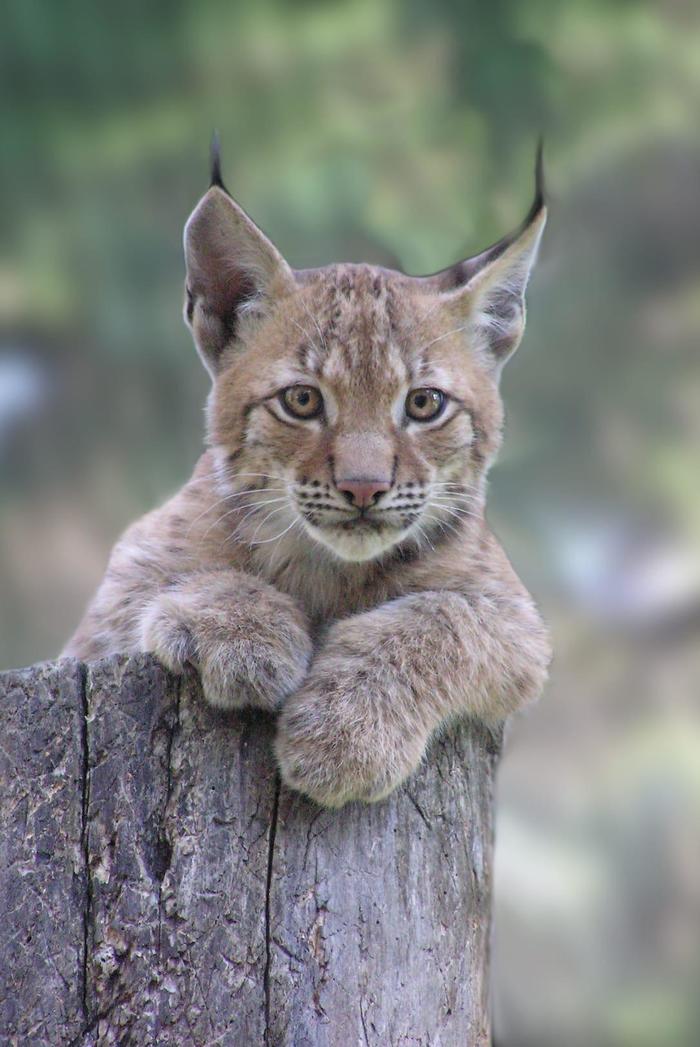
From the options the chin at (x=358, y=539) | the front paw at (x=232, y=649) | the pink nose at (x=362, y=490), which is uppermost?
the pink nose at (x=362, y=490)

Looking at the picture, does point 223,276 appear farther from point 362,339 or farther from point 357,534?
point 357,534

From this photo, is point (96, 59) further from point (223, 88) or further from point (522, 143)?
point (522, 143)

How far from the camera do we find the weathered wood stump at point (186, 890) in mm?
2133

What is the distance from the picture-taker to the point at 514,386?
19.6ft

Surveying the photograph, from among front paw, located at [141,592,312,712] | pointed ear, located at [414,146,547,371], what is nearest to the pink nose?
front paw, located at [141,592,312,712]

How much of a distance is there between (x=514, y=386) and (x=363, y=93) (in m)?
1.59

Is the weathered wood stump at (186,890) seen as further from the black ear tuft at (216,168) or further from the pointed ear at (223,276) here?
the black ear tuft at (216,168)

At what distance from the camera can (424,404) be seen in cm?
286

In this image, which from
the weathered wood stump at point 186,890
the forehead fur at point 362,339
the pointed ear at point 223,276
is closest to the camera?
the weathered wood stump at point 186,890

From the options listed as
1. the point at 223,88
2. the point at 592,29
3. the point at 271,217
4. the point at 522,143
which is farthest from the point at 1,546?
the point at 592,29

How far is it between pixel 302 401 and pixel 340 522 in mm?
323

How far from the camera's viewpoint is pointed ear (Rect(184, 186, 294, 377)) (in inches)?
117

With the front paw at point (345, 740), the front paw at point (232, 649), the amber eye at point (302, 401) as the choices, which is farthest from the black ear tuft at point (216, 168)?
the front paw at point (345, 740)

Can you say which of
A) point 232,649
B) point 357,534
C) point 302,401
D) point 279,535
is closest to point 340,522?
point 357,534
